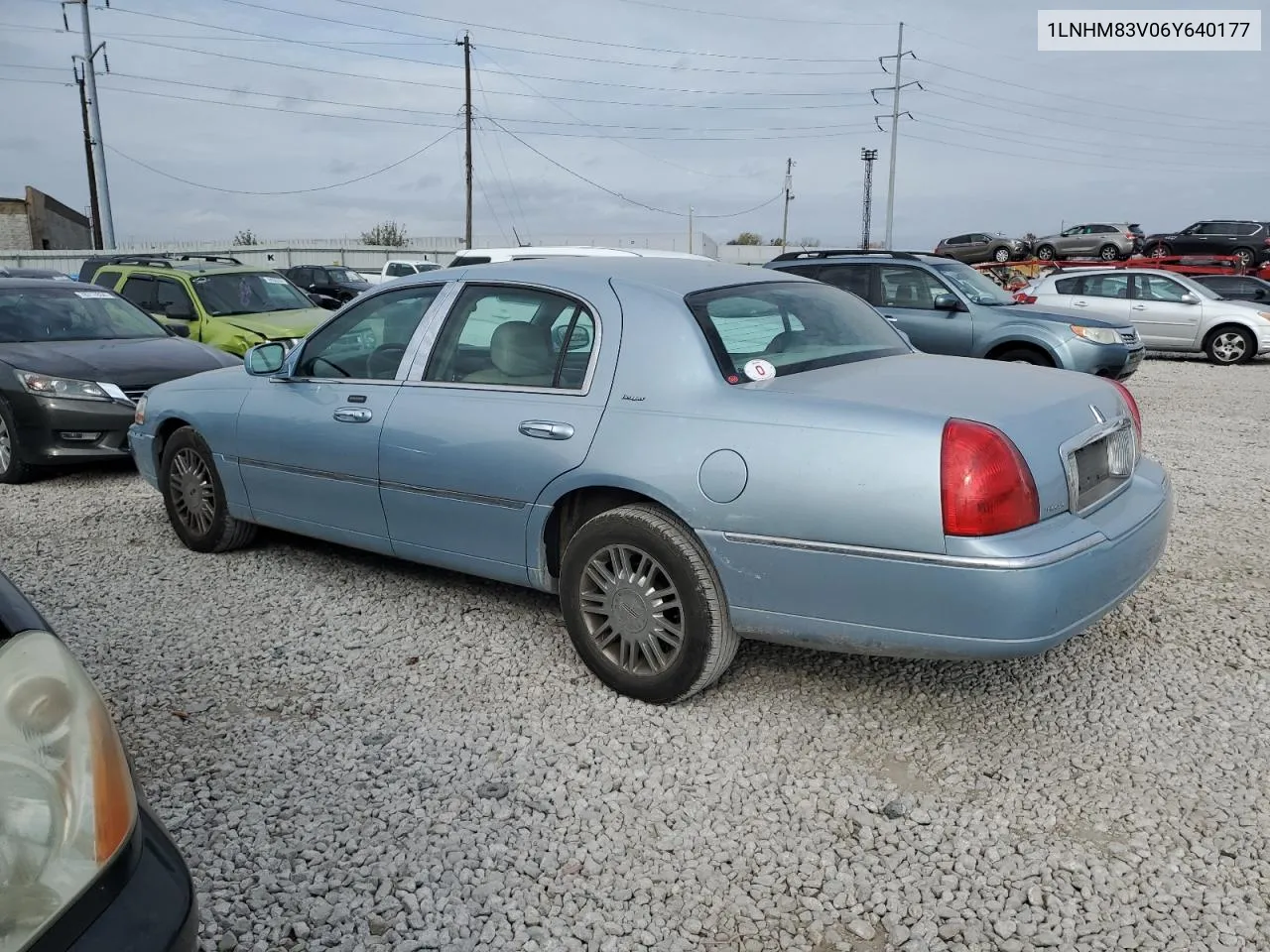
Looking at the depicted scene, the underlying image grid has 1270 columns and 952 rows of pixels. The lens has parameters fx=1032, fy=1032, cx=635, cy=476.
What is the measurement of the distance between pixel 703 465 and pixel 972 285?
9218 mm

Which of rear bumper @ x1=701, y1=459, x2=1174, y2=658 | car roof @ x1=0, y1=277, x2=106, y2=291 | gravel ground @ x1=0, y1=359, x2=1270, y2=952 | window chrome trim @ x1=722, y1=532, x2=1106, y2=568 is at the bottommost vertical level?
gravel ground @ x1=0, y1=359, x2=1270, y2=952

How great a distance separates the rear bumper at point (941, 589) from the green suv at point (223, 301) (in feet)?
27.0

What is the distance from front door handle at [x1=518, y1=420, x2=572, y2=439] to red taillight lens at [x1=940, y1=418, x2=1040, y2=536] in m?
1.38

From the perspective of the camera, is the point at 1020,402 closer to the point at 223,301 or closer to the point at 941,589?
the point at 941,589

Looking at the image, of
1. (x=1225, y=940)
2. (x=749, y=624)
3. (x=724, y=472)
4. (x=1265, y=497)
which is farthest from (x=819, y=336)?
(x=1265, y=497)

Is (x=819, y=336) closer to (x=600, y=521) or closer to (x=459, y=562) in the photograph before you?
(x=600, y=521)

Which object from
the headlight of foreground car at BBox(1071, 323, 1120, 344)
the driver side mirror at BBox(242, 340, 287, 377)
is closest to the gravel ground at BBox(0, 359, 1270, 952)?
the driver side mirror at BBox(242, 340, 287, 377)

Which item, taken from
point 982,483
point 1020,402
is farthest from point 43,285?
point 982,483

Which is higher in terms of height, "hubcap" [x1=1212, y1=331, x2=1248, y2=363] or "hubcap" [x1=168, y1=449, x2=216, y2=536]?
"hubcap" [x1=1212, y1=331, x2=1248, y2=363]

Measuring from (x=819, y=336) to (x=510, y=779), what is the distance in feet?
6.81

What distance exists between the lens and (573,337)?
13.0ft

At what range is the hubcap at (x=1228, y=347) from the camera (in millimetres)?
16703

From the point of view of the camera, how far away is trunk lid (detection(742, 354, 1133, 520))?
3180mm

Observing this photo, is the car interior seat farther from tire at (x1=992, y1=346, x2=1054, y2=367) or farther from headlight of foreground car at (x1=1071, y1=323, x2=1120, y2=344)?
headlight of foreground car at (x1=1071, y1=323, x2=1120, y2=344)
